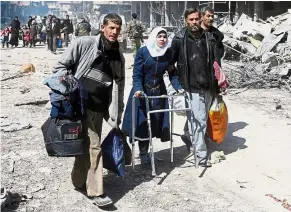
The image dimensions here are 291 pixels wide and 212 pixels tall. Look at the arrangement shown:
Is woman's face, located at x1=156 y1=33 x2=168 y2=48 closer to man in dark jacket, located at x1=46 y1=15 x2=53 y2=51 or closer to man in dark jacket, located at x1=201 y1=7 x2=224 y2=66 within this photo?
man in dark jacket, located at x1=201 y1=7 x2=224 y2=66

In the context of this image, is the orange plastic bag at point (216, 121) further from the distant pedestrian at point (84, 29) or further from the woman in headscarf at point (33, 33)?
the woman in headscarf at point (33, 33)

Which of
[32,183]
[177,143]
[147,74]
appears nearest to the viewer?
[32,183]

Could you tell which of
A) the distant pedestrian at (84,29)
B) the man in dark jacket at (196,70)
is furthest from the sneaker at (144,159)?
the distant pedestrian at (84,29)

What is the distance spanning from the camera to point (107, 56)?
3744 mm

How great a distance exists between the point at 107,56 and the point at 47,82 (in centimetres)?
61

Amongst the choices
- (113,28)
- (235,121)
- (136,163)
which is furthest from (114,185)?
(235,121)

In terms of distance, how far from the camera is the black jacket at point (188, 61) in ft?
15.5

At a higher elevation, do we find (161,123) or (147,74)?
(147,74)

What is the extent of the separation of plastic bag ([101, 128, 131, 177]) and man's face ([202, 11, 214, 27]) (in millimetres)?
2032

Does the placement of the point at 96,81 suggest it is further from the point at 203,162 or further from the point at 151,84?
the point at 203,162

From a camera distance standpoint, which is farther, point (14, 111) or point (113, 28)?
point (14, 111)

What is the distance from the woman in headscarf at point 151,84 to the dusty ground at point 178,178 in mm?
472

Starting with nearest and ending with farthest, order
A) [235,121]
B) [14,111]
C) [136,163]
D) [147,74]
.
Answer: [147,74] → [136,163] → [235,121] → [14,111]

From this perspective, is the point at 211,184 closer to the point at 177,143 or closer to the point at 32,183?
the point at 177,143
